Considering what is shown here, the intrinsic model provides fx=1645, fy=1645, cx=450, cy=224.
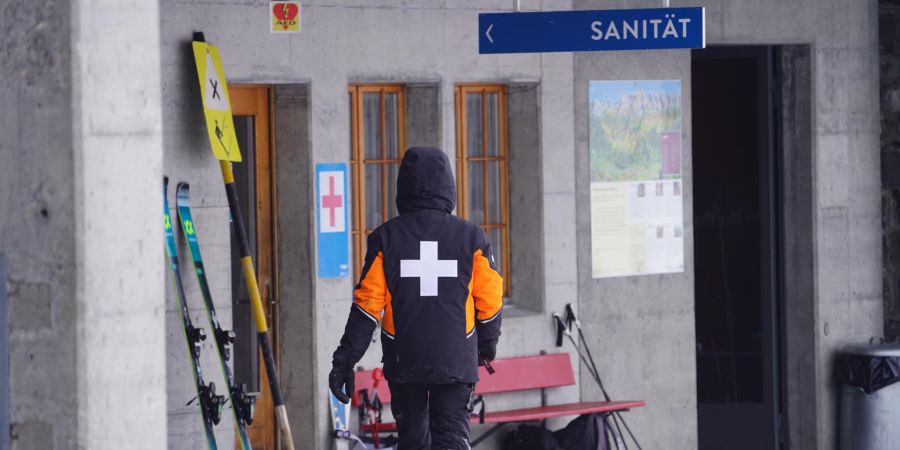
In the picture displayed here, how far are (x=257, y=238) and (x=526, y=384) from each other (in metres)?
1.95

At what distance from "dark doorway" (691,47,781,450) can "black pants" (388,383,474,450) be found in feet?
15.7

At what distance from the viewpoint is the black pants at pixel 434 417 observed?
745 cm

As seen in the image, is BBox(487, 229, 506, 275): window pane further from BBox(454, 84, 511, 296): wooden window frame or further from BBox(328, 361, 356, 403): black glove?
BBox(328, 361, 356, 403): black glove

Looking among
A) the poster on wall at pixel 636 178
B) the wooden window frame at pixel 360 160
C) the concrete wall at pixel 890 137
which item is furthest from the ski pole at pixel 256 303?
the concrete wall at pixel 890 137

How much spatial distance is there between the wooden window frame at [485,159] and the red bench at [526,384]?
1.96 feet

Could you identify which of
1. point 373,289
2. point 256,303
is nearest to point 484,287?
point 373,289

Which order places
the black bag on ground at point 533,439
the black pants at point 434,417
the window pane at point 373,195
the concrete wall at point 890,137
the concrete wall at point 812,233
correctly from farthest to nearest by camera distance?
the concrete wall at point 890,137, the concrete wall at point 812,233, the window pane at point 373,195, the black bag on ground at point 533,439, the black pants at point 434,417

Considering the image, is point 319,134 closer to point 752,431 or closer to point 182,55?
point 182,55

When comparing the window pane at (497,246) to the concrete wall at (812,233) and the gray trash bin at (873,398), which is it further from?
the gray trash bin at (873,398)

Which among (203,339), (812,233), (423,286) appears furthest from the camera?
(812,233)

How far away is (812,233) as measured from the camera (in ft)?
37.7

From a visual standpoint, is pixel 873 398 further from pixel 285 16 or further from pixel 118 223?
pixel 118 223

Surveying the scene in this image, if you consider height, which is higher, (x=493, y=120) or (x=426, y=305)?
(x=493, y=120)

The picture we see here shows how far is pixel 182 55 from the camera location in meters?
9.14
